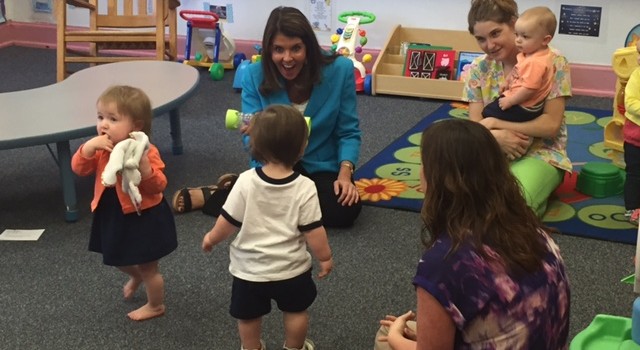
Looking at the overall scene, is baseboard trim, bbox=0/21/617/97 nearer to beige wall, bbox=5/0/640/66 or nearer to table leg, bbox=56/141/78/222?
beige wall, bbox=5/0/640/66

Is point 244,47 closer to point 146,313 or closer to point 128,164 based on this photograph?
point 146,313

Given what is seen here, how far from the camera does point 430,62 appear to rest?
456 cm

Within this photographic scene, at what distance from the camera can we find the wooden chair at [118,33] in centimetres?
448

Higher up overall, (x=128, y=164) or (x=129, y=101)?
(x=129, y=101)

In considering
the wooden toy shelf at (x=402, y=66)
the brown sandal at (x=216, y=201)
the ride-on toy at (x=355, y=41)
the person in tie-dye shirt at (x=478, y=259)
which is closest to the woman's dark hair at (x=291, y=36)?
the brown sandal at (x=216, y=201)

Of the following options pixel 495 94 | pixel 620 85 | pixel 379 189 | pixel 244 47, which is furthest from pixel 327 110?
pixel 244 47

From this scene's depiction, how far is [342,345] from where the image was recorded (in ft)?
7.42

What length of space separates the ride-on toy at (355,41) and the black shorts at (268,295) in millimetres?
2690

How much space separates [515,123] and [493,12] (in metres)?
0.38

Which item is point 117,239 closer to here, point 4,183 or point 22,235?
point 22,235

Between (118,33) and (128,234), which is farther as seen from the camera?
(118,33)

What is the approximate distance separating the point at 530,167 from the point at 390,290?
736 mm

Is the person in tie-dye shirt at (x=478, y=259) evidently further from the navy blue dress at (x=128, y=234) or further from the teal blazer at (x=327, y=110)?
the teal blazer at (x=327, y=110)

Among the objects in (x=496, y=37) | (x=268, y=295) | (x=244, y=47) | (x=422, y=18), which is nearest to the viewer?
(x=268, y=295)
